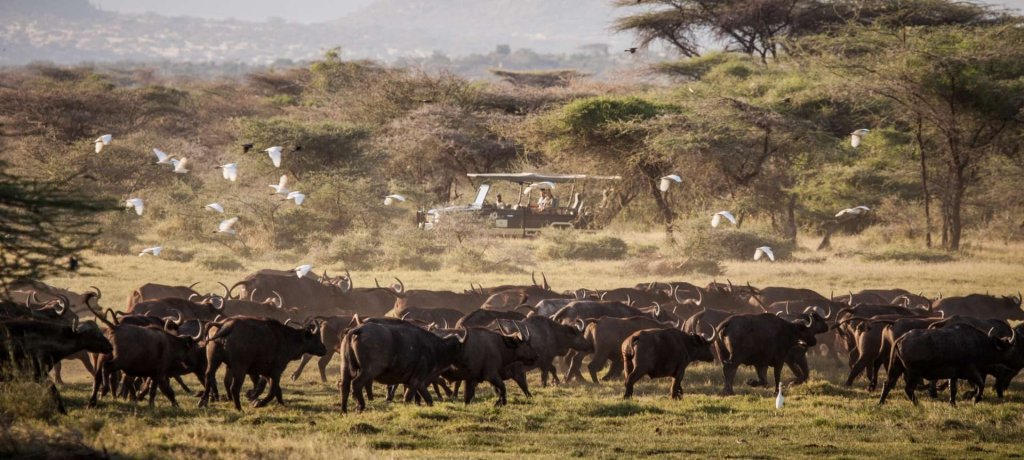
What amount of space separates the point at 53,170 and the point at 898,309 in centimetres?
2267

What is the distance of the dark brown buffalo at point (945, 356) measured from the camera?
12.9m

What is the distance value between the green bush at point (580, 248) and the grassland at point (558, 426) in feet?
45.5

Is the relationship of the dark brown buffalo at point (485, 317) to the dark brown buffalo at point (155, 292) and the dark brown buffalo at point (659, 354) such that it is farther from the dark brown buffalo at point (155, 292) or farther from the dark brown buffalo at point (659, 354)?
the dark brown buffalo at point (155, 292)

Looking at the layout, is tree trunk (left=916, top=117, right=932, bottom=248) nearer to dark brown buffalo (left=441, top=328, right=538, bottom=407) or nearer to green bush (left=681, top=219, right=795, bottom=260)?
green bush (left=681, top=219, right=795, bottom=260)

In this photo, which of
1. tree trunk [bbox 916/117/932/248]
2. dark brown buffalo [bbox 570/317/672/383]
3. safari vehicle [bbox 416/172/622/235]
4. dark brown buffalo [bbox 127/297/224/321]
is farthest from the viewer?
safari vehicle [bbox 416/172/622/235]

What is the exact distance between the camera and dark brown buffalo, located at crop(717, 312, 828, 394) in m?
14.3

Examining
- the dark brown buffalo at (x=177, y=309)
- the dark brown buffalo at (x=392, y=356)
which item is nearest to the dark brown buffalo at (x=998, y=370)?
the dark brown buffalo at (x=392, y=356)

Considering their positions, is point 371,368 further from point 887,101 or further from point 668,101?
point 668,101

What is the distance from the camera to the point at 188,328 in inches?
536

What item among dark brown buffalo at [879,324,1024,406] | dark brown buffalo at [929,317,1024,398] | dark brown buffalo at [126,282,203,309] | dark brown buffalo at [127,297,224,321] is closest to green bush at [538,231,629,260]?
dark brown buffalo at [126,282,203,309]

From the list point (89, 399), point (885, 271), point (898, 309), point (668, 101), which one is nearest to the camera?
point (89, 399)

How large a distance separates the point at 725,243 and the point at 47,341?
759 inches

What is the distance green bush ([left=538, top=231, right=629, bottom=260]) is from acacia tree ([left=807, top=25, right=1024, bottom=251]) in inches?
319

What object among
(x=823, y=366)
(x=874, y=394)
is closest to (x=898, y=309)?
(x=823, y=366)
